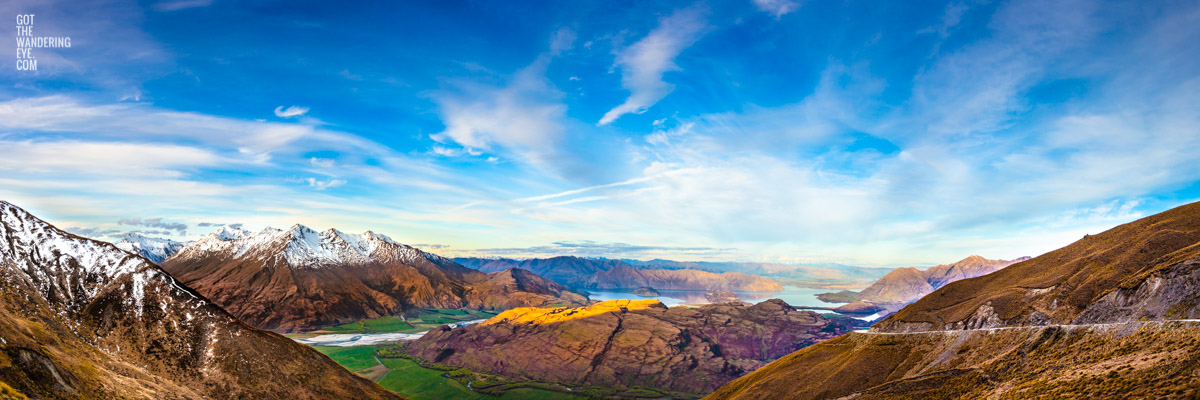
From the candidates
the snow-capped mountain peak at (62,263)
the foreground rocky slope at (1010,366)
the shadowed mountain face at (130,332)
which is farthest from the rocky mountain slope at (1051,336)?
the snow-capped mountain peak at (62,263)

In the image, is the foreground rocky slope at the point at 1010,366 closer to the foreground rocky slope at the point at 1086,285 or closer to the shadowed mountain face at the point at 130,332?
the foreground rocky slope at the point at 1086,285

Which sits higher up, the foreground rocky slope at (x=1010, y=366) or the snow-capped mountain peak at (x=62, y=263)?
the snow-capped mountain peak at (x=62, y=263)

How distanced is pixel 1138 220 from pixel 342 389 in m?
226

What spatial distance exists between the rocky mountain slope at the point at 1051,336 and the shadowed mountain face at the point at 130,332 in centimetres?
13194

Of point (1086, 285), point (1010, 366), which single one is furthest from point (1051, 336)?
point (1086, 285)

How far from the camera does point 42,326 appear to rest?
9575 cm

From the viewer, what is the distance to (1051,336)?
7612 centimetres

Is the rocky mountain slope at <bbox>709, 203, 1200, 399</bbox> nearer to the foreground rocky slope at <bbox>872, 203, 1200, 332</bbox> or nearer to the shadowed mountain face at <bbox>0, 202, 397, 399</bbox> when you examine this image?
the foreground rocky slope at <bbox>872, 203, 1200, 332</bbox>

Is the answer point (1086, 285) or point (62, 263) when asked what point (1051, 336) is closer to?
point (1086, 285)

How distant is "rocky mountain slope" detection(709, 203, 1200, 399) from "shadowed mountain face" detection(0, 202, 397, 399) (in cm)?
13194

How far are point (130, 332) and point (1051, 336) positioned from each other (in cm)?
19390

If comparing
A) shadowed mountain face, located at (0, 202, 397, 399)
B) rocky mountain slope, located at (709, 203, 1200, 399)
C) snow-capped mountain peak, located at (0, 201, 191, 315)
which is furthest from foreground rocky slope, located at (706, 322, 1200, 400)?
snow-capped mountain peak, located at (0, 201, 191, 315)

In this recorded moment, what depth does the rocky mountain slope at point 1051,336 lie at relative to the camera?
183 ft

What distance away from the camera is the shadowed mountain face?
304ft
